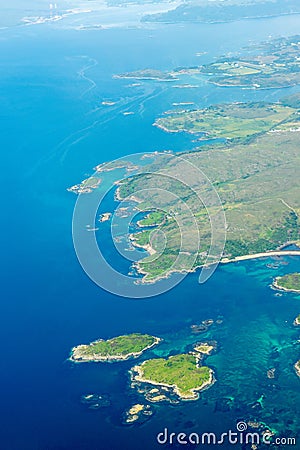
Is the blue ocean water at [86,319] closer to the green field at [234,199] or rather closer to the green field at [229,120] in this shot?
the green field at [234,199]

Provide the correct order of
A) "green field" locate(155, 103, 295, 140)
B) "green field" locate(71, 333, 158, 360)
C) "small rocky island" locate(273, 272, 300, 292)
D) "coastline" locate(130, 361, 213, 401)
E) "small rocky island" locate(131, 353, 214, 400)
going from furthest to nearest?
1. "green field" locate(155, 103, 295, 140)
2. "small rocky island" locate(273, 272, 300, 292)
3. "green field" locate(71, 333, 158, 360)
4. "small rocky island" locate(131, 353, 214, 400)
5. "coastline" locate(130, 361, 213, 401)

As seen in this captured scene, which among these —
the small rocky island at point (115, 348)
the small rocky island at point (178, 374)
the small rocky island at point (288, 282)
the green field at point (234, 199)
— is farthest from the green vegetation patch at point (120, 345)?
the small rocky island at point (288, 282)

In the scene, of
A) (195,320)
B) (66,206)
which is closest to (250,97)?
(66,206)

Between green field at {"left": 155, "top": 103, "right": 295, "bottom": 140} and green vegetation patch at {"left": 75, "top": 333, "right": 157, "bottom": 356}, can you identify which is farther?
green field at {"left": 155, "top": 103, "right": 295, "bottom": 140}

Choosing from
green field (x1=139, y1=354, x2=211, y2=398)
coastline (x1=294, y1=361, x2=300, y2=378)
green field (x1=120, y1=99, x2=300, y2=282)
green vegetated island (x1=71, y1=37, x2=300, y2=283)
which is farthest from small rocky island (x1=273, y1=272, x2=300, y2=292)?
green field (x1=139, y1=354, x2=211, y2=398)

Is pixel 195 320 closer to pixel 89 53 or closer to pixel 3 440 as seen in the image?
pixel 3 440

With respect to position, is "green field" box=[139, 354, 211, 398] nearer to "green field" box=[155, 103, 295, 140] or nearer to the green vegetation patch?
the green vegetation patch
